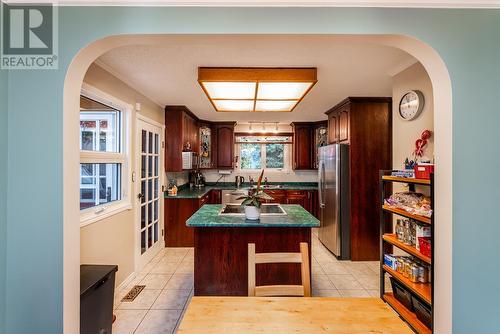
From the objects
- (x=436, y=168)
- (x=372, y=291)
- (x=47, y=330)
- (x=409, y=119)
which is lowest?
(x=372, y=291)

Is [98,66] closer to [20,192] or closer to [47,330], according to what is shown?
[20,192]

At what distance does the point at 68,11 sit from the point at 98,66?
1115 mm

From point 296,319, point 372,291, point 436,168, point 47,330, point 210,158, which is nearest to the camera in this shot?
point 296,319

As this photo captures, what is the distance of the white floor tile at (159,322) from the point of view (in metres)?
2.15

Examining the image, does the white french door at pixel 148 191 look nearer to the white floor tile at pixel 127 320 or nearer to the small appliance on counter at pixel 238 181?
the white floor tile at pixel 127 320

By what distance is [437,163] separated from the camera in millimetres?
1502

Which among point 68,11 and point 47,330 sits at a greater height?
point 68,11

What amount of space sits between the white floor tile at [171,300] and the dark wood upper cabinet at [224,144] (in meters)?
3.38

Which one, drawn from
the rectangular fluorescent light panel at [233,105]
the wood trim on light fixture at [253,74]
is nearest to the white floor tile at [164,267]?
the rectangular fluorescent light panel at [233,105]

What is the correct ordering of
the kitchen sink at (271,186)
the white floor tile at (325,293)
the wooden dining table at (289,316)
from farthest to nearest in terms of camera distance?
the kitchen sink at (271,186) < the white floor tile at (325,293) < the wooden dining table at (289,316)

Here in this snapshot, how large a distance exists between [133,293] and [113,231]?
728mm

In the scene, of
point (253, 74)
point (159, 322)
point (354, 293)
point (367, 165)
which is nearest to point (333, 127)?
point (367, 165)

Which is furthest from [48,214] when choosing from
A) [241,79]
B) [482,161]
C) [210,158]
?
[210,158]

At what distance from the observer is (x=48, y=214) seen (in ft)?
4.48
